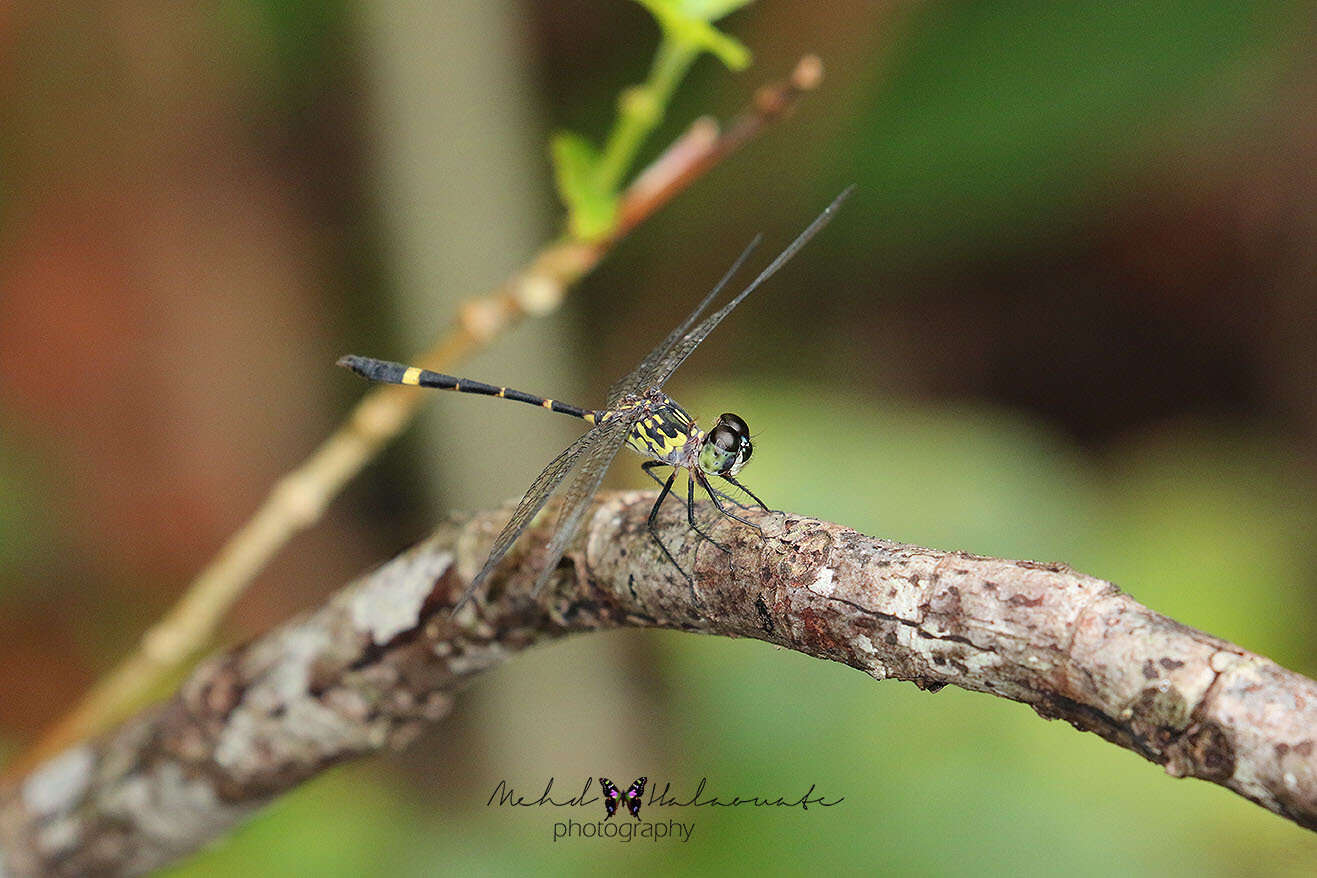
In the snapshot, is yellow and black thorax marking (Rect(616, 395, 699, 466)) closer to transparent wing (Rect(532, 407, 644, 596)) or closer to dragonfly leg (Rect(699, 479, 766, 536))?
transparent wing (Rect(532, 407, 644, 596))

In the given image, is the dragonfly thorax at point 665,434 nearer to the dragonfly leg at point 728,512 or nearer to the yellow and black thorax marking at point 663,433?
the yellow and black thorax marking at point 663,433

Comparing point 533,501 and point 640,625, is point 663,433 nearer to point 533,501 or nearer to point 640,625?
point 533,501

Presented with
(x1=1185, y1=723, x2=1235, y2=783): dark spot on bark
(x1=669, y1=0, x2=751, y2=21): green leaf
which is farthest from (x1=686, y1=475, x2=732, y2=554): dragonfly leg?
(x1=669, y1=0, x2=751, y2=21): green leaf

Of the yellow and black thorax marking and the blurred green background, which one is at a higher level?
the blurred green background

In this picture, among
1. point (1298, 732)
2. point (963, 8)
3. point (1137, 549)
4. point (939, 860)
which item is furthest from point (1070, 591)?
point (963, 8)

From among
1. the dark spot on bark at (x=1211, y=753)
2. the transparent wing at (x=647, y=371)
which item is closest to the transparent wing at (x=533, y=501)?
the transparent wing at (x=647, y=371)

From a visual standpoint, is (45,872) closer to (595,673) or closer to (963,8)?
(595,673)
